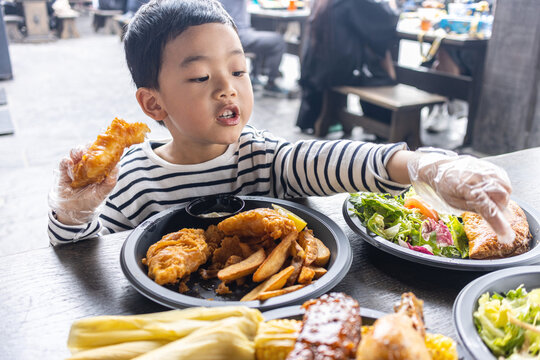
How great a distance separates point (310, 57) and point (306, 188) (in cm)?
360

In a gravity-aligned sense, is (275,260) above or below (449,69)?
above

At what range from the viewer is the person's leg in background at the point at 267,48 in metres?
6.86

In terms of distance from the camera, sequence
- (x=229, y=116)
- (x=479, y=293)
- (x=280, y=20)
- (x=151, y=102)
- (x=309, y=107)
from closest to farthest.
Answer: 1. (x=479, y=293)
2. (x=229, y=116)
3. (x=151, y=102)
4. (x=309, y=107)
5. (x=280, y=20)

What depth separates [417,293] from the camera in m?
1.01

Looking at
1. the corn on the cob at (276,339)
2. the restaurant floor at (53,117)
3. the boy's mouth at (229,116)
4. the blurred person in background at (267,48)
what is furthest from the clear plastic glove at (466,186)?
the blurred person in background at (267,48)

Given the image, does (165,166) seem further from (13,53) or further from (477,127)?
(13,53)

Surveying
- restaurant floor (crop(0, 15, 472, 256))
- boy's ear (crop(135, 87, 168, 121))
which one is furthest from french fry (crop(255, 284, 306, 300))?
restaurant floor (crop(0, 15, 472, 256))

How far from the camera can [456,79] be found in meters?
4.80

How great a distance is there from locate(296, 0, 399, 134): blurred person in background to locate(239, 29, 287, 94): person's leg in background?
1.99 meters

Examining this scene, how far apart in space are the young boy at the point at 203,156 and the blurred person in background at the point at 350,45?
3218 mm

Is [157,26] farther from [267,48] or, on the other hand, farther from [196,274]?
[267,48]

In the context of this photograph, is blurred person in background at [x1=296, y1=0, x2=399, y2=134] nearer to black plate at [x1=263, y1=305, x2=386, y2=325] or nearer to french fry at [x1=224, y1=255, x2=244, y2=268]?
french fry at [x1=224, y1=255, x2=244, y2=268]

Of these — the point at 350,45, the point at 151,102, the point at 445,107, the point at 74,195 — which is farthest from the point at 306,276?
the point at 445,107

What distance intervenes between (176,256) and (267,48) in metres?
6.24
